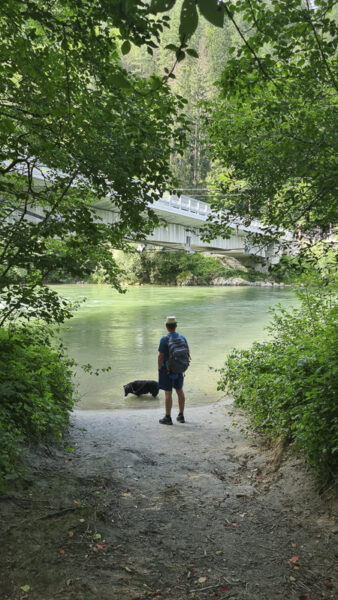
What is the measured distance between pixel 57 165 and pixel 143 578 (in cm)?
341

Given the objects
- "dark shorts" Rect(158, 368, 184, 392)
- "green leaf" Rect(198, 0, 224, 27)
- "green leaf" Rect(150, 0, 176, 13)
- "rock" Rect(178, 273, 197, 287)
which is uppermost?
"green leaf" Rect(150, 0, 176, 13)

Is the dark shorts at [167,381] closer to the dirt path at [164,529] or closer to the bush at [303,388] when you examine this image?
the bush at [303,388]

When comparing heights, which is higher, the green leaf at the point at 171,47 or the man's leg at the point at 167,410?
the green leaf at the point at 171,47

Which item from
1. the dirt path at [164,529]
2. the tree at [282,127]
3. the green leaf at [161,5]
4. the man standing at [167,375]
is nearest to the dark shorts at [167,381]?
the man standing at [167,375]

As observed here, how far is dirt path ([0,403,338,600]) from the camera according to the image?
8.30ft

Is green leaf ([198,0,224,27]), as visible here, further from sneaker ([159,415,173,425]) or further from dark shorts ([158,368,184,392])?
sneaker ([159,415,173,425])

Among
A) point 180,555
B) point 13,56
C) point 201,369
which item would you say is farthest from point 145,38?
point 201,369

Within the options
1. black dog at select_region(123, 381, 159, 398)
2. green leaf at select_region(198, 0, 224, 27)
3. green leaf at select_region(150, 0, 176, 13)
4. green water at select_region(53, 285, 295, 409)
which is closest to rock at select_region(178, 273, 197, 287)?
green water at select_region(53, 285, 295, 409)

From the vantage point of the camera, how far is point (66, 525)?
9.80ft

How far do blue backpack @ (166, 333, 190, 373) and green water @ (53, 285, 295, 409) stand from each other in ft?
6.41

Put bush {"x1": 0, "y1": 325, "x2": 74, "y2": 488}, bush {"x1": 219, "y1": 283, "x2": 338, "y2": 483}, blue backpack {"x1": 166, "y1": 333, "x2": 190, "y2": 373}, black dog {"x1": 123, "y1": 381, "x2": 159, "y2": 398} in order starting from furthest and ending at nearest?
black dog {"x1": 123, "y1": 381, "x2": 159, "y2": 398}, blue backpack {"x1": 166, "y1": 333, "x2": 190, "y2": 373}, bush {"x1": 219, "y1": 283, "x2": 338, "y2": 483}, bush {"x1": 0, "y1": 325, "x2": 74, "y2": 488}

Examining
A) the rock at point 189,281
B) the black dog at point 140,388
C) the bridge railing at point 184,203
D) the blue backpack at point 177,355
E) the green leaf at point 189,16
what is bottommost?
the black dog at point 140,388

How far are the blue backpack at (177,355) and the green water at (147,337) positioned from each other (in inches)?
77.0

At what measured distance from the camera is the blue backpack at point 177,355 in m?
6.54
